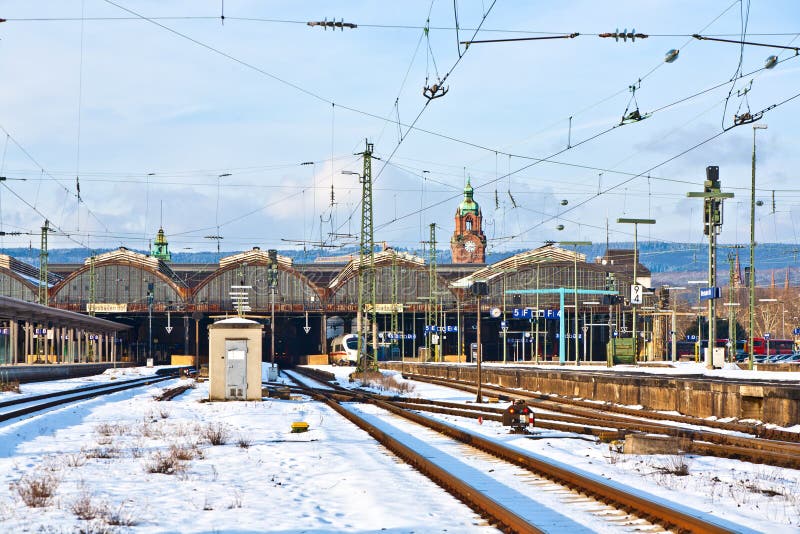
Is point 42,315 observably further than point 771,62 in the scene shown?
Yes

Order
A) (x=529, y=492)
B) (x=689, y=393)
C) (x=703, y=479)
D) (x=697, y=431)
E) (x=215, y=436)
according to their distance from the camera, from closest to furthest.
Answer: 1. (x=529, y=492)
2. (x=703, y=479)
3. (x=215, y=436)
4. (x=697, y=431)
5. (x=689, y=393)

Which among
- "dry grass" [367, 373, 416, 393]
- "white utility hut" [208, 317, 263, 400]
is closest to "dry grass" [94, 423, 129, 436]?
"white utility hut" [208, 317, 263, 400]

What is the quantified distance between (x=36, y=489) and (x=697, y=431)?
16.4m

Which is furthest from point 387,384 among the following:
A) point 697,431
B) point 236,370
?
point 697,431

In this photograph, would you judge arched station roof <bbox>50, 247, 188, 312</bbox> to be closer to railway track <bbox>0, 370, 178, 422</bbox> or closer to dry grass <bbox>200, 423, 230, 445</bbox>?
railway track <bbox>0, 370, 178, 422</bbox>

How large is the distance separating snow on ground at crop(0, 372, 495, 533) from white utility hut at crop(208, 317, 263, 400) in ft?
28.2

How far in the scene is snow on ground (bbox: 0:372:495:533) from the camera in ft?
42.2

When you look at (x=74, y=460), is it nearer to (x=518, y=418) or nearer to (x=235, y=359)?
(x=518, y=418)

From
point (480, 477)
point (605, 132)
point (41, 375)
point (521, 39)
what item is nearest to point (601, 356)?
point (41, 375)

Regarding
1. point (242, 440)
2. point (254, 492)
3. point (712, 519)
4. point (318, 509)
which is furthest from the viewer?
point (242, 440)

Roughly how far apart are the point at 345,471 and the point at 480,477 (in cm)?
261

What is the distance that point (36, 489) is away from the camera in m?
14.6

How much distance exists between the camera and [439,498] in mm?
14891

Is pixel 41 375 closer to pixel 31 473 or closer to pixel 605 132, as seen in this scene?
pixel 605 132
